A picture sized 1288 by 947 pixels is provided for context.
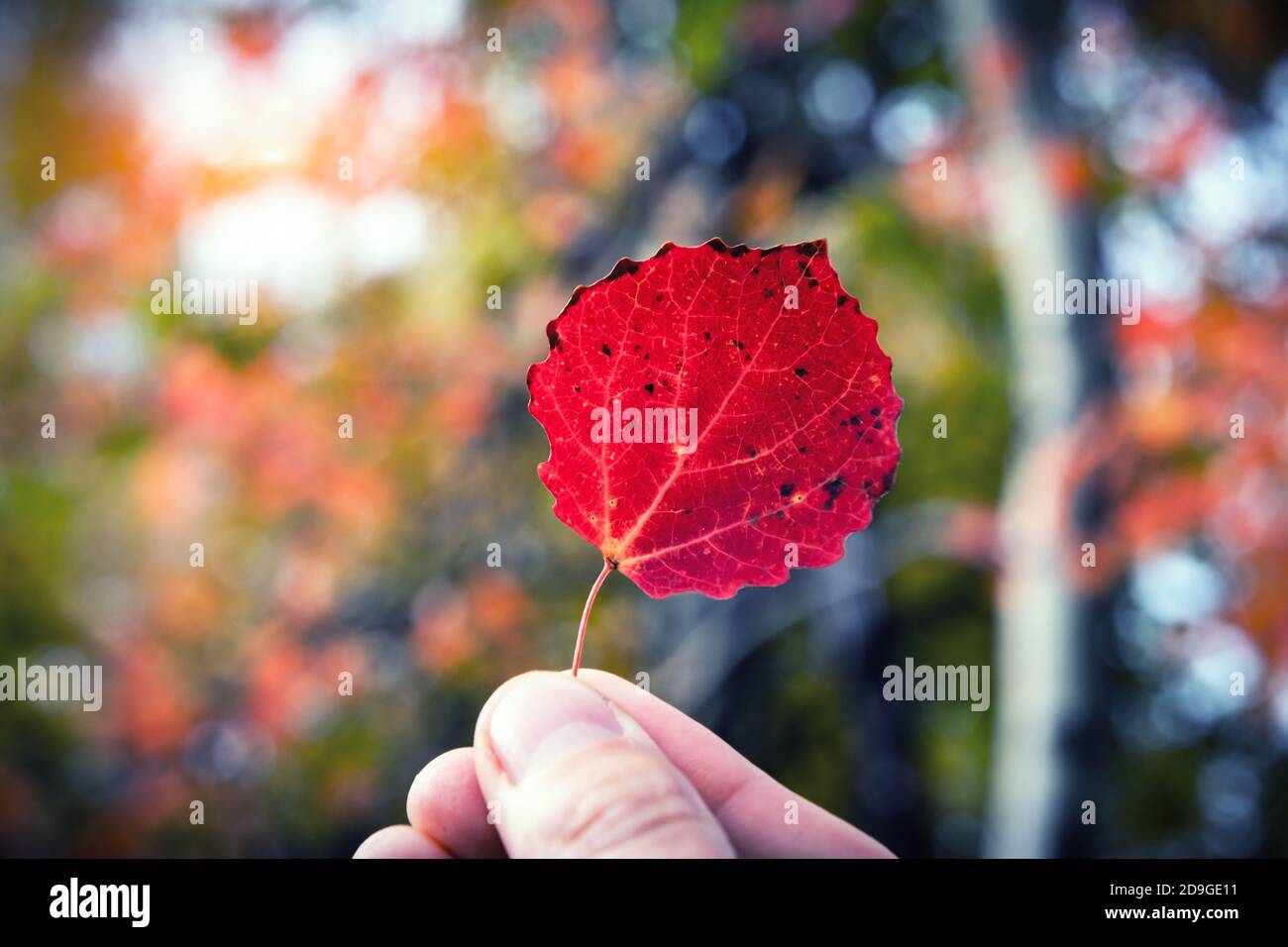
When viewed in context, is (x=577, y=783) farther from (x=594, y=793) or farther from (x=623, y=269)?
(x=623, y=269)

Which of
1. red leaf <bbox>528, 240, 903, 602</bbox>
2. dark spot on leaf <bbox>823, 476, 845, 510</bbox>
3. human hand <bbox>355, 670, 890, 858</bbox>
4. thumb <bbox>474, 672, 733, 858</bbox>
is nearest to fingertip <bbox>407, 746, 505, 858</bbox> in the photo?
human hand <bbox>355, 670, 890, 858</bbox>

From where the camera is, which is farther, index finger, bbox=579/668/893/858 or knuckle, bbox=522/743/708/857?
index finger, bbox=579/668/893/858

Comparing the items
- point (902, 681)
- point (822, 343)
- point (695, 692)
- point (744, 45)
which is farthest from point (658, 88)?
point (822, 343)

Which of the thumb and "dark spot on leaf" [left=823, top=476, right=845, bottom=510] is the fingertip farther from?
"dark spot on leaf" [left=823, top=476, right=845, bottom=510]

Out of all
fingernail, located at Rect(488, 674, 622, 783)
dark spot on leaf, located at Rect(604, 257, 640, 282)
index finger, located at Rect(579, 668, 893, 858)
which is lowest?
index finger, located at Rect(579, 668, 893, 858)

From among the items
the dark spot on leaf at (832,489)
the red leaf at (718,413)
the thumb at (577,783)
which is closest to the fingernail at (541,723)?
the thumb at (577,783)
